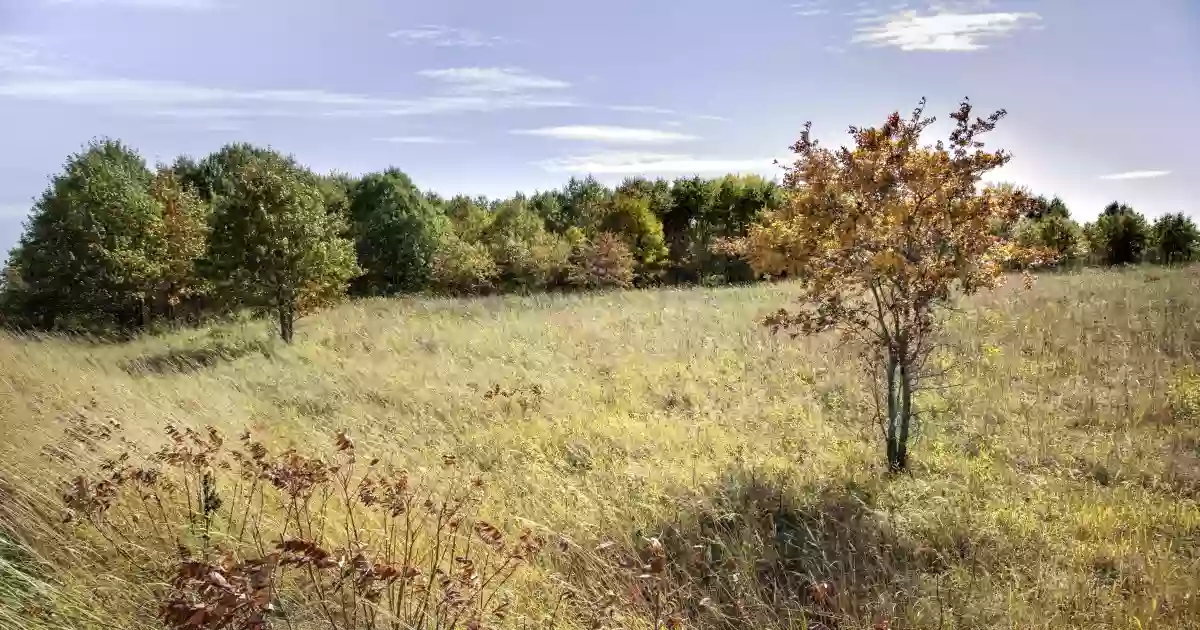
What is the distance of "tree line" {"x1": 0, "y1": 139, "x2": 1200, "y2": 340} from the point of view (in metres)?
17.5

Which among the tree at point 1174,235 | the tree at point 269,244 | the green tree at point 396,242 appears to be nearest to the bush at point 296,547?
the tree at point 269,244

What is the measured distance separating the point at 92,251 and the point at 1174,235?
4970cm

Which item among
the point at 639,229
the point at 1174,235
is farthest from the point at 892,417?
the point at 1174,235

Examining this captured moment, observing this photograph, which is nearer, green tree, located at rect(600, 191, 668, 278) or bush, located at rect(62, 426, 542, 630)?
bush, located at rect(62, 426, 542, 630)

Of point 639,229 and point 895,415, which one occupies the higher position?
point 639,229

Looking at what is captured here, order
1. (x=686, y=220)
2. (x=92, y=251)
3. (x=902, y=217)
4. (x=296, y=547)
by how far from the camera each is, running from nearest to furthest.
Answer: (x=296, y=547) < (x=902, y=217) < (x=92, y=251) < (x=686, y=220)

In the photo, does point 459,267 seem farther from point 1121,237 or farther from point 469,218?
point 1121,237

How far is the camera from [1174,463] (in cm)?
714

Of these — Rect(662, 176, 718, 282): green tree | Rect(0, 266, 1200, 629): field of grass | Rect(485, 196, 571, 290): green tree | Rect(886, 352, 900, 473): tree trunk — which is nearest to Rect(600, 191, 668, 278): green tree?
Rect(662, 176, 718, 282): green tree

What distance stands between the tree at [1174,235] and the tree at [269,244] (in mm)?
39243

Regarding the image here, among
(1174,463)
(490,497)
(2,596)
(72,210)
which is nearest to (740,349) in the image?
(1174,463)

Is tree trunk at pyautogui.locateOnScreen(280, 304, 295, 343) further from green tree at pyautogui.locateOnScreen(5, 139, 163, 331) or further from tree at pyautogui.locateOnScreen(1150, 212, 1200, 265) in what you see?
tree at pyautogui.locateOnScreen(1150, 212, 1200, 265)

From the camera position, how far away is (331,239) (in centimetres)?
1856

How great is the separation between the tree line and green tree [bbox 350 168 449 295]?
0.08 m
